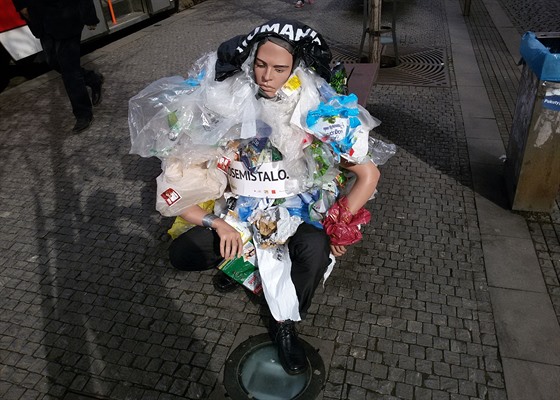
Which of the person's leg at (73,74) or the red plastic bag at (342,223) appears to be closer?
the red plastic bag at (342,223)

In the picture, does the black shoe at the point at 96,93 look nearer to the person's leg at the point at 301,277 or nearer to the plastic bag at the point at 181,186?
the plastic bag at the point at 181,186

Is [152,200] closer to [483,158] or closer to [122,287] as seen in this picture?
[122,287]

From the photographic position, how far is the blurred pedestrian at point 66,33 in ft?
15.6

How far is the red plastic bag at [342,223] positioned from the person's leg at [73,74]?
12.6ft

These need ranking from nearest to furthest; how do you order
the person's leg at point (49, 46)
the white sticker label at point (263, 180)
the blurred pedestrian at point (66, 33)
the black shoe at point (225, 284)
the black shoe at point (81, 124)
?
the white sticker label at point (263, 180), the black shoe at point (225, 284), the blurred pedestrian at point (66, 33), the person's leg at point (49, 46), the black shoe at point (81, 124)

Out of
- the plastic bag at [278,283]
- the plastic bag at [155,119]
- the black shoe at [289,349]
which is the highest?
the plastic bag at [155,119]

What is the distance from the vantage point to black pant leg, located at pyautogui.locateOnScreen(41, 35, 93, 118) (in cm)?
499

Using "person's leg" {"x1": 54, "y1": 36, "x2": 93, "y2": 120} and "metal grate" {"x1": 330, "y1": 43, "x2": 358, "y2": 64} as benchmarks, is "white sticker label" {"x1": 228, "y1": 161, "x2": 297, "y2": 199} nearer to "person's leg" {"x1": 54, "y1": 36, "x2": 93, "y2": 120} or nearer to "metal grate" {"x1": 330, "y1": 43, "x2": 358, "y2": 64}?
"person's leg" {"x1": 54, "y1": 36, "x2": 93, "y2": 120}

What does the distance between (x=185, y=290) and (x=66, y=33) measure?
3.41 metres

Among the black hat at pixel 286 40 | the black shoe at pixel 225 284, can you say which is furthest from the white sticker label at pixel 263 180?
the black shoe at pixel 225 284

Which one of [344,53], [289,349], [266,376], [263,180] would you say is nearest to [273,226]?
[263,180]

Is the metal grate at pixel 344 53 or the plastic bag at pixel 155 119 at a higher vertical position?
the plastic bag at pixel 155 119

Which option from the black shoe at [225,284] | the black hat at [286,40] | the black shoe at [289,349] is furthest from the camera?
the black shoe at [225,284]

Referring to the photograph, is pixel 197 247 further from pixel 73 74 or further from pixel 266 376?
pixel 73 74
